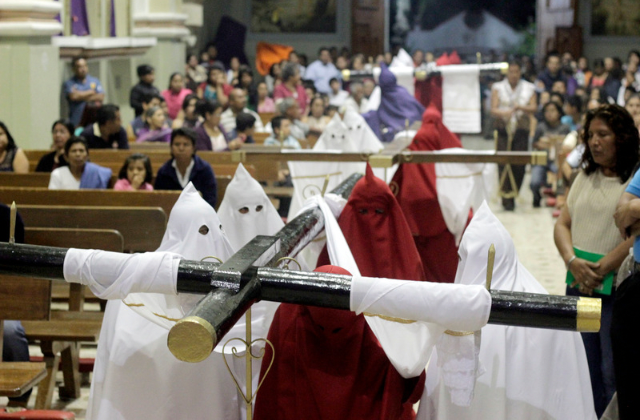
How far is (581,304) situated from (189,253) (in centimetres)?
131

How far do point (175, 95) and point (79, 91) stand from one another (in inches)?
64.4

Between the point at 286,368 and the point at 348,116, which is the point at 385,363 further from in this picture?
the point at 348,116

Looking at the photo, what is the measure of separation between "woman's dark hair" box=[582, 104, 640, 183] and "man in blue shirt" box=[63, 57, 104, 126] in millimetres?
8305

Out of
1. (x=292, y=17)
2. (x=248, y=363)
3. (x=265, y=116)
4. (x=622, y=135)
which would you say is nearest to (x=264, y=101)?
(x=265, y=116)

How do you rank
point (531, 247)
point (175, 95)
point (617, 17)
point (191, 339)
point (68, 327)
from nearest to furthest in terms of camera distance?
point (191, 339), point (68, 327), point (531, 247), point (175, 95), point (617, 17)

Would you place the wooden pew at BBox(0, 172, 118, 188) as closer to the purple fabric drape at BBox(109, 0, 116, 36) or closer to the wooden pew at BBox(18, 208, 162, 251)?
the wooden pew at BBox(18, 208, 162, 251)

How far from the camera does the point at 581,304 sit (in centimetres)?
187

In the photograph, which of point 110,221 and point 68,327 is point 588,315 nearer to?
point 68,327

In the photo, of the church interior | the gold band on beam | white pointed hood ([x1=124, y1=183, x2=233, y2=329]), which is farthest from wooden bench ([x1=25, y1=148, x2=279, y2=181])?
white pointed hood ([x1=124, y1=183, x2=233, y2=329])

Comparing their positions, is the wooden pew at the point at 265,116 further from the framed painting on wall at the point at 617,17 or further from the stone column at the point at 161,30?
the framed painting on wall at the point at 617,17

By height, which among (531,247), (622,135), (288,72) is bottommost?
(531,247)

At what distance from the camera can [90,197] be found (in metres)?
5.88

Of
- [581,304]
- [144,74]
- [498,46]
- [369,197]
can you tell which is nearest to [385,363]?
[581,304]

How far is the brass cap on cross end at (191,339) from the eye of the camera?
171 cm
